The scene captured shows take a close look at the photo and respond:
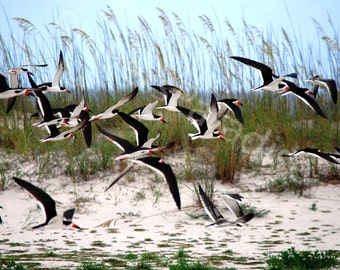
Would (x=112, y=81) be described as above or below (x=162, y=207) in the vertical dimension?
above

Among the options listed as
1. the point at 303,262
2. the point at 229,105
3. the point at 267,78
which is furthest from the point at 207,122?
the point at 303,262

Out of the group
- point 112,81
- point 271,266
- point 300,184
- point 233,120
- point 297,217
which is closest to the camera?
point 271,266

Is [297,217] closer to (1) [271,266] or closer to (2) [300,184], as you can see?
(2) [300,184]

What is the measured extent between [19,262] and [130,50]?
5.44 metres

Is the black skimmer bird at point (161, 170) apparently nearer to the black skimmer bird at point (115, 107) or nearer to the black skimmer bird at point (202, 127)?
the black skimmer bird at point (115, 107)

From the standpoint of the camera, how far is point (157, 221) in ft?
24.2

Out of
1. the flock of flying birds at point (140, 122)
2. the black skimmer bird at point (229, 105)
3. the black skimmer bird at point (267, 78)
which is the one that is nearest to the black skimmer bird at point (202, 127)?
the flock of flying birds at point (140, 122)

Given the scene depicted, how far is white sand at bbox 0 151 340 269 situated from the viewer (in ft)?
20.8

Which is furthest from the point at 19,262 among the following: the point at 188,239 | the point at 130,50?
the point at 130,50

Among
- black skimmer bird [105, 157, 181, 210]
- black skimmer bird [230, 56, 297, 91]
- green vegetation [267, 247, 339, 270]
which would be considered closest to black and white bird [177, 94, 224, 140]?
black skimmer bird [230, 56, 297, 91]

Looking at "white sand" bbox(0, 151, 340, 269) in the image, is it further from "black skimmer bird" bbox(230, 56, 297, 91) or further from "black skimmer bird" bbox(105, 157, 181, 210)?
"black skimmer bird" bbox(230, 56, 297, 91)

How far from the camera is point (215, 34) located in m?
10.3

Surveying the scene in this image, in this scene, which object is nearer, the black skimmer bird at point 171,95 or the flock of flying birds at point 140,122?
the flock of flying birds at point 140,122

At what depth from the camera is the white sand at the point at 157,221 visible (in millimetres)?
6328
